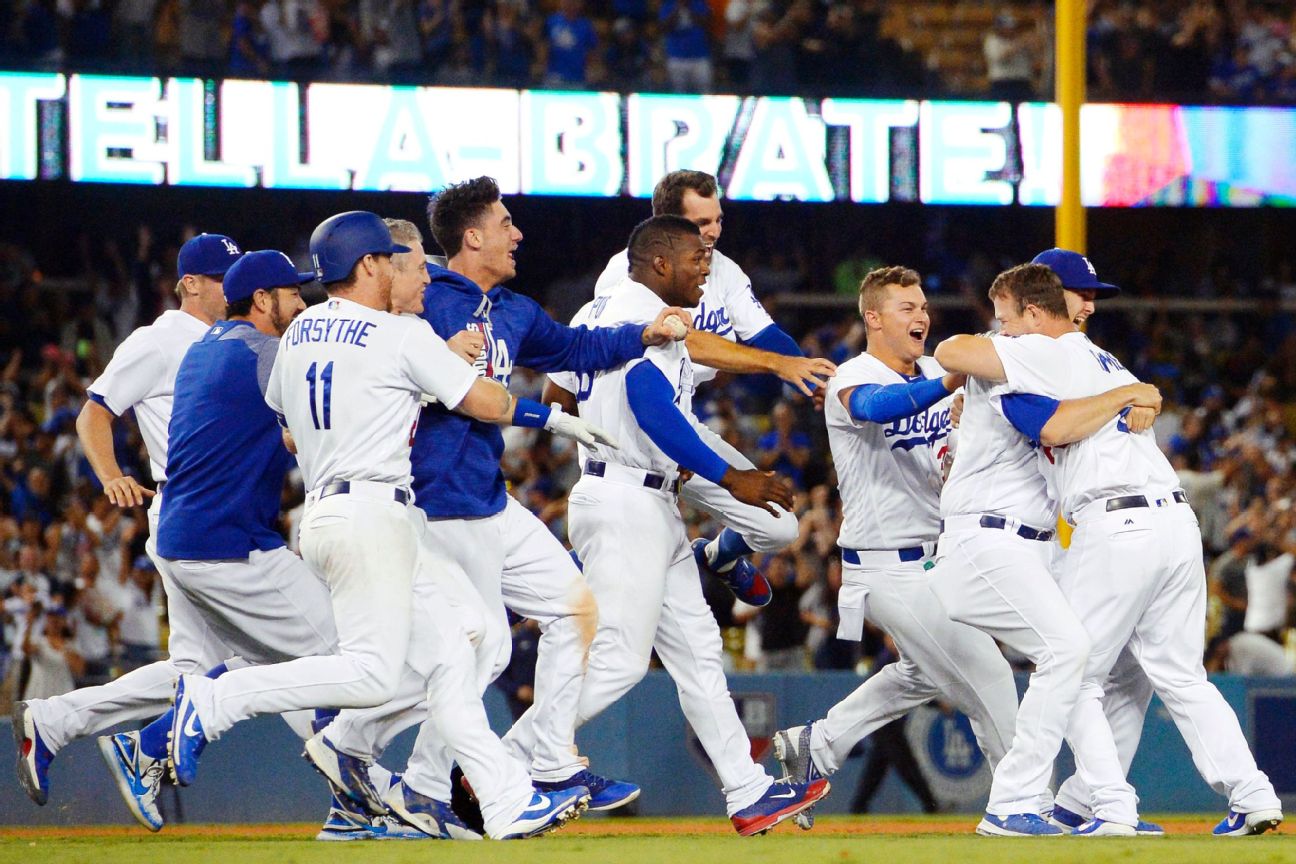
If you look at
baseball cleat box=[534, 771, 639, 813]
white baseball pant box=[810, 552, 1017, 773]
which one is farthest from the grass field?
white baseball pant box=[810, 552, 1017, 773]

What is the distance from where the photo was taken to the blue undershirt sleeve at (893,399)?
607 centimetres

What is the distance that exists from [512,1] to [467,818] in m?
11.2

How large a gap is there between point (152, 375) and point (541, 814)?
2.49 meters

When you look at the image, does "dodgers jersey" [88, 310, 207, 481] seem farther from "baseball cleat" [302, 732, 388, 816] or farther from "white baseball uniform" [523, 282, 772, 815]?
"white baseball uniform" [523, 282, 772, 815]

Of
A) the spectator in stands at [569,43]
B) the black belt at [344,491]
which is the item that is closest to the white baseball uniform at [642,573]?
the black belt at [344,491]

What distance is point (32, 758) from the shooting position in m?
6.27

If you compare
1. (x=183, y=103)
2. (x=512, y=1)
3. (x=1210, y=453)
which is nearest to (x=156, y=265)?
(x=183, y=103)

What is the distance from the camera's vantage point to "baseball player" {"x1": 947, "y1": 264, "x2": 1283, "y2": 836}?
599cm

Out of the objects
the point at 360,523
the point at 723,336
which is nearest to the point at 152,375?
the point at 360,523

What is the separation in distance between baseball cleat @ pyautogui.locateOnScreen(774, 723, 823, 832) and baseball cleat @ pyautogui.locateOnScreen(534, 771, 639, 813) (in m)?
0.82

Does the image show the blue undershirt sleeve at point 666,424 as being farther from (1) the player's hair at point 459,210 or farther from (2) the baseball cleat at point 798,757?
(2) the baseball cleat at point 798,757

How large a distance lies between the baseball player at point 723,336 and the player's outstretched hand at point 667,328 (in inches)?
23.5

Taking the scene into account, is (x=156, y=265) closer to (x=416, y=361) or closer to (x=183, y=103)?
(x=183, y=103)

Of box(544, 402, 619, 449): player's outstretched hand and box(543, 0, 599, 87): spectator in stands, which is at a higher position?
box(543, 0, 599, 87): spectator in stands
